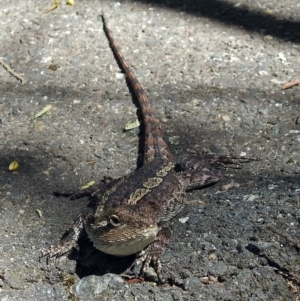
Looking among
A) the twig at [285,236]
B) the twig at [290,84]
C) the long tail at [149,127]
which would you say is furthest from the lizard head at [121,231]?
the twig at [290,84]

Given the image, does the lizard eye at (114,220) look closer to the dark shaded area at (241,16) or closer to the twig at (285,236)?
the twig at (285,236)

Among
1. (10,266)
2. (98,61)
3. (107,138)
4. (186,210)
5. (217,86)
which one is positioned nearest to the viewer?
(10,266)

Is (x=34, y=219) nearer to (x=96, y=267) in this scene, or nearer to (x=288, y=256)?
(x=96, y=267)

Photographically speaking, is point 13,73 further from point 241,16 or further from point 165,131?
point 241,16

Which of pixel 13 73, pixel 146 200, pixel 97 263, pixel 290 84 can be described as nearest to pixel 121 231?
pixel 97 263

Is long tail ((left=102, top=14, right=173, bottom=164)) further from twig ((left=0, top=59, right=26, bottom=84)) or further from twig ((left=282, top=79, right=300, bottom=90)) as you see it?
twig ((left=282, top=79, right=300, bottom=90))

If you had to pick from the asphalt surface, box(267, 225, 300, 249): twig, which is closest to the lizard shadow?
the asphalt surface

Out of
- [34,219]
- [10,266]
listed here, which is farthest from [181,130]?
[10,266]
